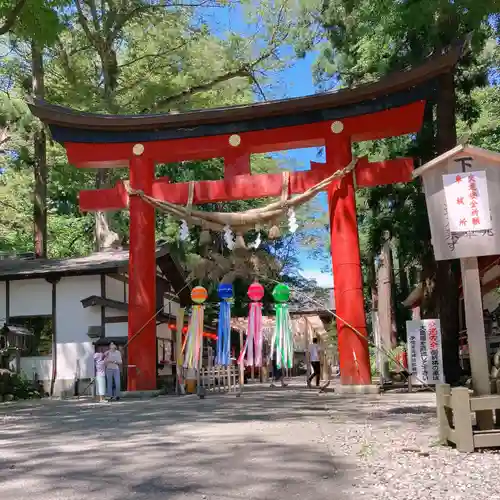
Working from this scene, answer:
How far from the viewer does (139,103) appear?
2050 centimetres

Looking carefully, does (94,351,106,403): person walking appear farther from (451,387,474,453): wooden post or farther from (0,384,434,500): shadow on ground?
(451,387,474,453): wooden post

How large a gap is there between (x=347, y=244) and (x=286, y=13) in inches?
460

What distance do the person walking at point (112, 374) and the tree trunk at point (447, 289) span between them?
7534mm

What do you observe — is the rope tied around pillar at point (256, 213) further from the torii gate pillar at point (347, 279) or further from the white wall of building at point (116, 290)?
the white wall of building at point (116, 290)

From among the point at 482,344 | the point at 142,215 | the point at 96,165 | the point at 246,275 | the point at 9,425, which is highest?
the point at 96,165

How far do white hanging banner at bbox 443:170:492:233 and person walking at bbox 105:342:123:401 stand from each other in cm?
877

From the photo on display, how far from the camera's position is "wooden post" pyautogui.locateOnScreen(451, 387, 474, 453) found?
5.60 meters

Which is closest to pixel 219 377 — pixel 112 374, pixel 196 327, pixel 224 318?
pixel 196 327

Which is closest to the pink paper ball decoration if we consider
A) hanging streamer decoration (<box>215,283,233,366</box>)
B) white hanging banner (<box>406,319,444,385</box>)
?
hanging streamer decoration (<box>215,283,233,366</box>)

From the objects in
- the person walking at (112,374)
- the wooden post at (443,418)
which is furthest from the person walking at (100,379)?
the wooden post at (443,418)

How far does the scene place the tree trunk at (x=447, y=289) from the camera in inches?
547

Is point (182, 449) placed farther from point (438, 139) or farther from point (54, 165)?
point (54, 165)

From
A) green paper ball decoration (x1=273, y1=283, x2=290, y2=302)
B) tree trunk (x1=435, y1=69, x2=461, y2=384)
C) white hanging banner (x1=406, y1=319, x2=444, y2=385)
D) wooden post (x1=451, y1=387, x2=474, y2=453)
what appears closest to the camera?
wooden post (x1=451, y1=387, x2=474, y2=453)

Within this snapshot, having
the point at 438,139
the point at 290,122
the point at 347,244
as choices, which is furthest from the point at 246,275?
the point at 438,139
